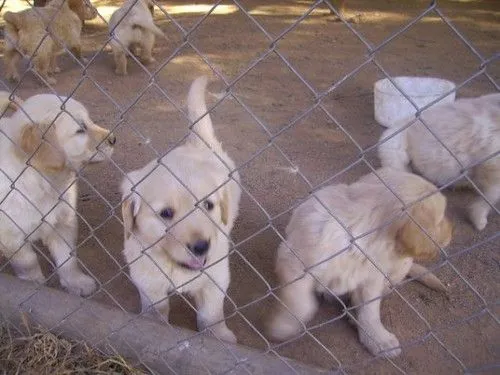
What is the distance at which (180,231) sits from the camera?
182cm

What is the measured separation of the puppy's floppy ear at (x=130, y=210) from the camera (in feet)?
6.25

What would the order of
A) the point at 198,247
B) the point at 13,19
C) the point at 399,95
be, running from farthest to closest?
1. the point at 13,19
2. the point at 399,95
3. the point at 198,247

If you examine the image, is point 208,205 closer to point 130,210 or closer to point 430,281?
point 130,210

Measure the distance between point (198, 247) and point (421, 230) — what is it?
0.80 metres

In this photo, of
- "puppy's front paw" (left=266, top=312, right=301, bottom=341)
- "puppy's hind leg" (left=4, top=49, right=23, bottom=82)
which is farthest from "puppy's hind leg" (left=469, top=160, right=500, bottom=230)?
"puppy's hind leg" (left=4, top=49, right=23, bottom=82)

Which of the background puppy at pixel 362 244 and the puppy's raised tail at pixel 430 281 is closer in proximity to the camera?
the background puppy at pixel 362 244

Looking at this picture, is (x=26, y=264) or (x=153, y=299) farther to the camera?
(x=26, y=264)

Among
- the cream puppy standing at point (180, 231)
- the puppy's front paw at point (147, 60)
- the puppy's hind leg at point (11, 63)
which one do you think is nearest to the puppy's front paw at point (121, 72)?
the puppy's front paw at point (147, 60)

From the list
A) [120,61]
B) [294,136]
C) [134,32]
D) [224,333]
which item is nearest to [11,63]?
[120,61]

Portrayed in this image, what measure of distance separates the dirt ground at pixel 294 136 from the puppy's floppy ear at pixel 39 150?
0.20 metres

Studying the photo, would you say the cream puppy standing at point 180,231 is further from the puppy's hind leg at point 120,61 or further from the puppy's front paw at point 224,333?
the puppy's hind leg at point 120,61

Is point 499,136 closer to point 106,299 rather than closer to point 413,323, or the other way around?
point 413,323

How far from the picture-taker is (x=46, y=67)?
209 inches

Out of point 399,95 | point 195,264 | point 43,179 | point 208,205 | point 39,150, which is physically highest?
point 39,150
